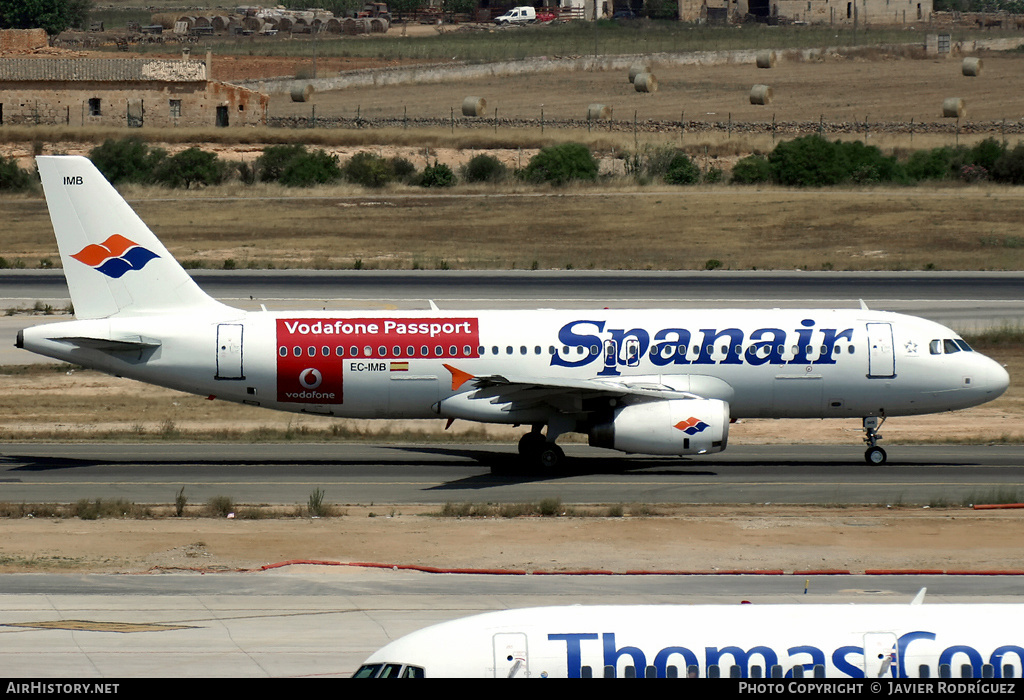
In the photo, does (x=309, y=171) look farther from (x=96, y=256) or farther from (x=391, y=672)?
(x=391, y=672)

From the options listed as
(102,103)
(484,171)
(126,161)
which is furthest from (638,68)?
(126,161)

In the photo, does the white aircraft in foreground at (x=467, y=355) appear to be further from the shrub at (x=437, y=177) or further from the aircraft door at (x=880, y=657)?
the shrub at (x=437, y=177)

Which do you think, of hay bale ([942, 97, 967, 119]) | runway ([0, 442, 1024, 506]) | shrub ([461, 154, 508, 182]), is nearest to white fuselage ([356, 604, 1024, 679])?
runway ([0, 442, 1024, 506])

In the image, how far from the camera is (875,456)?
37156mm

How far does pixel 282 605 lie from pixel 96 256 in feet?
57.3

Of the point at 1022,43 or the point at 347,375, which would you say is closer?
the point at 347,375

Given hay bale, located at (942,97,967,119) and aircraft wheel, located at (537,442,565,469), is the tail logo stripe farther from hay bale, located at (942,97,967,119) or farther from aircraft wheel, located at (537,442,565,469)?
hay bale, located at (942,97,967,119)

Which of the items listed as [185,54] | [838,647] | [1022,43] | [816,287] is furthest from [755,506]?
[1022,43]

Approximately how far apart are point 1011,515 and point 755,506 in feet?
18.6

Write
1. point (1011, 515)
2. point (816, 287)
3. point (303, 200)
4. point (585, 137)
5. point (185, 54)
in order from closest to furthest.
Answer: point (1011, 515) → point (816, 287) → point (303, 200) → point (585, 137) → point (185, 54)

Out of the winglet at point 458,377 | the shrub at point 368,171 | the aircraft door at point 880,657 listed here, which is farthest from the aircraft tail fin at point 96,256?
the shrub at point 368,171

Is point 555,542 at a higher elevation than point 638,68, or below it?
below

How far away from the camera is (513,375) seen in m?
36.4

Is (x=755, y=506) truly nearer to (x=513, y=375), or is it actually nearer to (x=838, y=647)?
(x=513, y=375)
